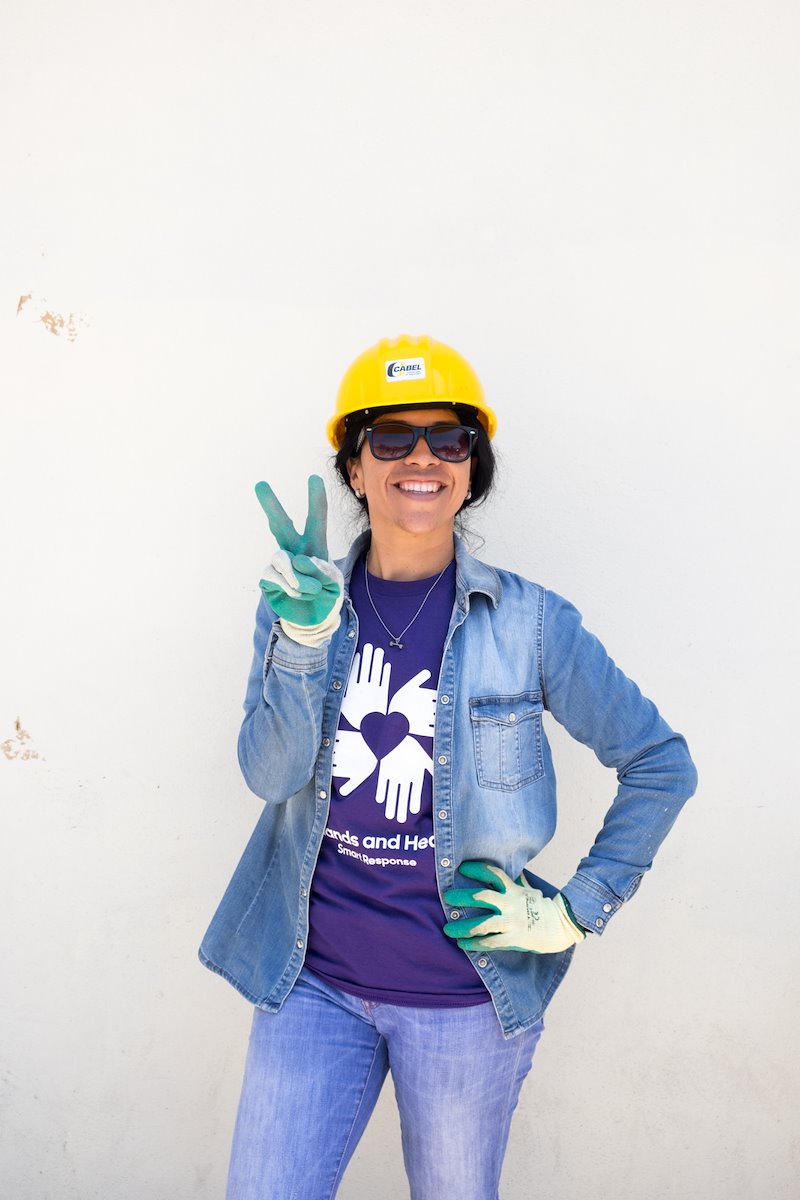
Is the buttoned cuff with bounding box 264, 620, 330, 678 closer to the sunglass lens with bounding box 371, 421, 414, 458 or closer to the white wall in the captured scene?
the sunglass lens with bounding box 371, 421, 414, 458

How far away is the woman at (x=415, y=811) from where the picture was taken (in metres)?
1.90

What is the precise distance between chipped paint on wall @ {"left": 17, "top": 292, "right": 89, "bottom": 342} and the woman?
0.84 metres

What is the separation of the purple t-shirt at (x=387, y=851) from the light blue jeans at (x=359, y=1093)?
53 millimetres

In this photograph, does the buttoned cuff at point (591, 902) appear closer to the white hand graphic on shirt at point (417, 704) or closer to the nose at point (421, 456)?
the white hand graphic on shirt at point (417, 704)

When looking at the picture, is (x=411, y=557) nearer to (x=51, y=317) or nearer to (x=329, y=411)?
(x=329, y=411)

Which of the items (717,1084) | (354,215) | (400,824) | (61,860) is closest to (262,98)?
(354,215)

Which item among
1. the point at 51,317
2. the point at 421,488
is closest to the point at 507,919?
the point at 421,488

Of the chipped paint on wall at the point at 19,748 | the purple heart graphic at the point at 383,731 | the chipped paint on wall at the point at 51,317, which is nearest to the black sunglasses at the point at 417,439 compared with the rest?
the purple heart graphic at the point at 383,731

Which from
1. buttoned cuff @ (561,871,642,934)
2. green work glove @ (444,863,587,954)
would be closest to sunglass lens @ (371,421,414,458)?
green work glove @ (444,863,587,954)

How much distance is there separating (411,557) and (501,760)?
45cm

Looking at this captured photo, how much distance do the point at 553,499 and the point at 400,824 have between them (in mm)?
1039

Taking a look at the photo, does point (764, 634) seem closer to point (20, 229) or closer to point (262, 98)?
point (262, 98)

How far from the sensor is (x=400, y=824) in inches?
76.0

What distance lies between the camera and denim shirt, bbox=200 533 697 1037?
76.7 inches
